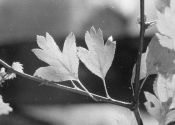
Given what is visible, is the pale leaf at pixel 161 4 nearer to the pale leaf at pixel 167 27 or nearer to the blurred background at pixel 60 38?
the pale leaf at pixel 167 27

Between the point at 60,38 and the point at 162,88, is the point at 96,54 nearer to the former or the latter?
the point at 162,88

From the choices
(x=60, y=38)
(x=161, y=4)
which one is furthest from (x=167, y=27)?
(x=60, y=38)

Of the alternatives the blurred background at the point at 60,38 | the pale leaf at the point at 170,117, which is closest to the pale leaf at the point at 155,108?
the pale leaf at the point at 170,117

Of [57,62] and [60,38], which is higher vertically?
[57,62]

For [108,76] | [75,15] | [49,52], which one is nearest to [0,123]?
[108,76]

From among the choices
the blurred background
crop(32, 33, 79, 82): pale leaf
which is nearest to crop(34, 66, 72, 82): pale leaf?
crop(32, 33, 79, 82): pale leaf

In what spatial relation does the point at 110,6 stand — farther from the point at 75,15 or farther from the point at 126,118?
the point at 126,118
